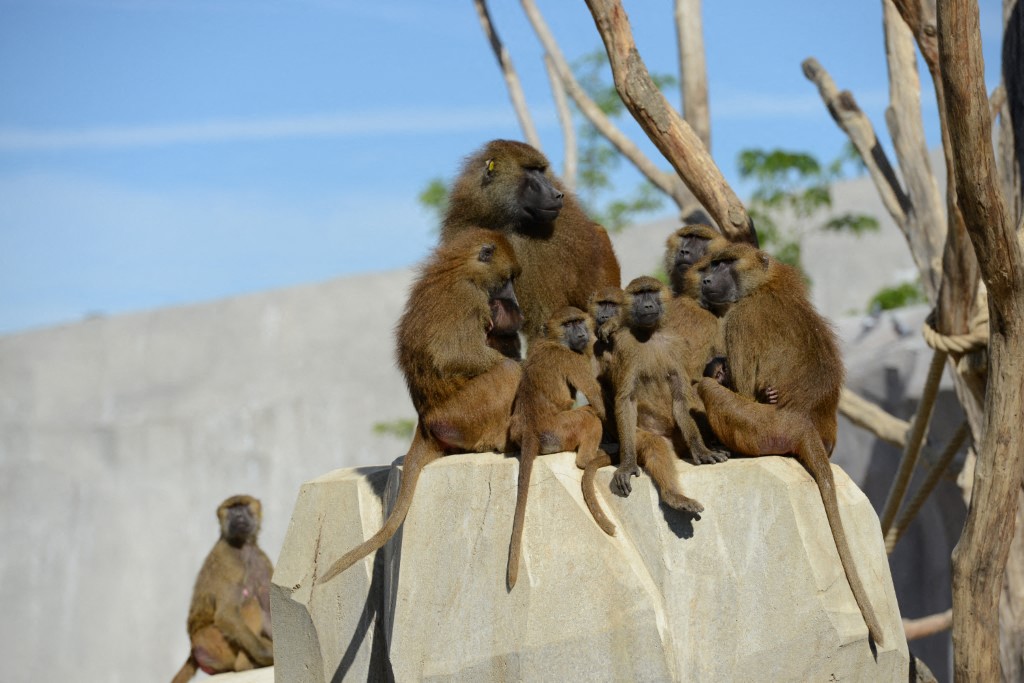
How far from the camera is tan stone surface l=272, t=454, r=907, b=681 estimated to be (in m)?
3.81

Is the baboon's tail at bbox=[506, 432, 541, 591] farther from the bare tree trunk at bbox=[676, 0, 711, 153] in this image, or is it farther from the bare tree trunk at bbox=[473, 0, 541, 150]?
the bare tree trunk at bbox=[473, 0, 541, 150]

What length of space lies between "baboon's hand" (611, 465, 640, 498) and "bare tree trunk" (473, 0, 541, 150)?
5707 millimetres

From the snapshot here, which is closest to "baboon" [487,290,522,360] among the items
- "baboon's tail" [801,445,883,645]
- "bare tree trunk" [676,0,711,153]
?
"baboon's tail" [801,445,883,645]

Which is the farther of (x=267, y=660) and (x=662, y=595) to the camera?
(x=267, y=660)

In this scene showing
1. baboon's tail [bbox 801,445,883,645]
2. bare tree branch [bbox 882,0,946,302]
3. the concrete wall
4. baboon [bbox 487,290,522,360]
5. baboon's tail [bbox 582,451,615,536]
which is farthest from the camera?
the concrete wall

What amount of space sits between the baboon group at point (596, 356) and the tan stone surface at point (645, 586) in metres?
0.10

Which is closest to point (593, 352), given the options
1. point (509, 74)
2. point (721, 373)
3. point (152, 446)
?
point (721, 373)

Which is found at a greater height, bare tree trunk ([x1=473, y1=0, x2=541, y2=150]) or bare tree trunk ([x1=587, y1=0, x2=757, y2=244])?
bare tree trunk ([x1=473, y1=0, x2=541, y2=150])

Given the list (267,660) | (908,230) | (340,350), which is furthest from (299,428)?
(908,230)

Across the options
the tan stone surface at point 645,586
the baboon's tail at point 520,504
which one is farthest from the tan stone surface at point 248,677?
the baboon's tail at point 520,504

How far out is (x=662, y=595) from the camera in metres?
3.89

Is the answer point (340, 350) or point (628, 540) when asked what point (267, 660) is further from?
point (340, 350)

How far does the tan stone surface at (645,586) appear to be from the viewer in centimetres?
381

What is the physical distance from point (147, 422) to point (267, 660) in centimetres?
987
